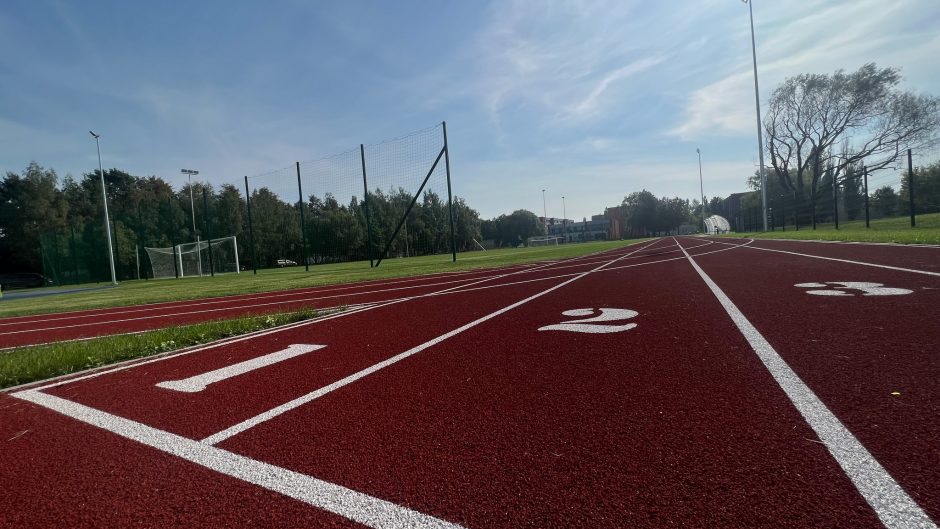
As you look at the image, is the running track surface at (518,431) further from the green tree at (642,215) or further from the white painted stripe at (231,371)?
the green tree at (642,215)

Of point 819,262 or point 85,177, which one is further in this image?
point 85,177

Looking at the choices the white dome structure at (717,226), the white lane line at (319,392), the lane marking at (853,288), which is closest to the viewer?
the white lane line at (319,392)

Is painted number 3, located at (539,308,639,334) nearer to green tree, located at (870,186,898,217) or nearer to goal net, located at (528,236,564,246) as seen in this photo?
green tree, located at (870,186,898,217)

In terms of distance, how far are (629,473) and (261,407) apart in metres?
2.49

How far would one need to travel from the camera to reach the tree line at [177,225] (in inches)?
1041

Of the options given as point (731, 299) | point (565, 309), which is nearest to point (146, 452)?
point (565, 309)

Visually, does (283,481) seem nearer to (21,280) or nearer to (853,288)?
(853,288)

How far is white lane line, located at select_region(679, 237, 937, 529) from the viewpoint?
5.10ft

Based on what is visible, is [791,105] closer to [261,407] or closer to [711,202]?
[261,407]

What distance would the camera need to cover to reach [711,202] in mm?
161625

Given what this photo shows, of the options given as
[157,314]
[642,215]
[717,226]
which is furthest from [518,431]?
[642,215]

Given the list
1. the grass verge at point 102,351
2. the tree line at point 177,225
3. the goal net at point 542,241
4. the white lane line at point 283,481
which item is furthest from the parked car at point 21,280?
the goal net at point 542,241

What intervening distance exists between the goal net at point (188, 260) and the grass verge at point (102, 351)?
30.8 metres

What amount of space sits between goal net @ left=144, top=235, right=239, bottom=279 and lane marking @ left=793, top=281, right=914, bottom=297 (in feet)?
116
